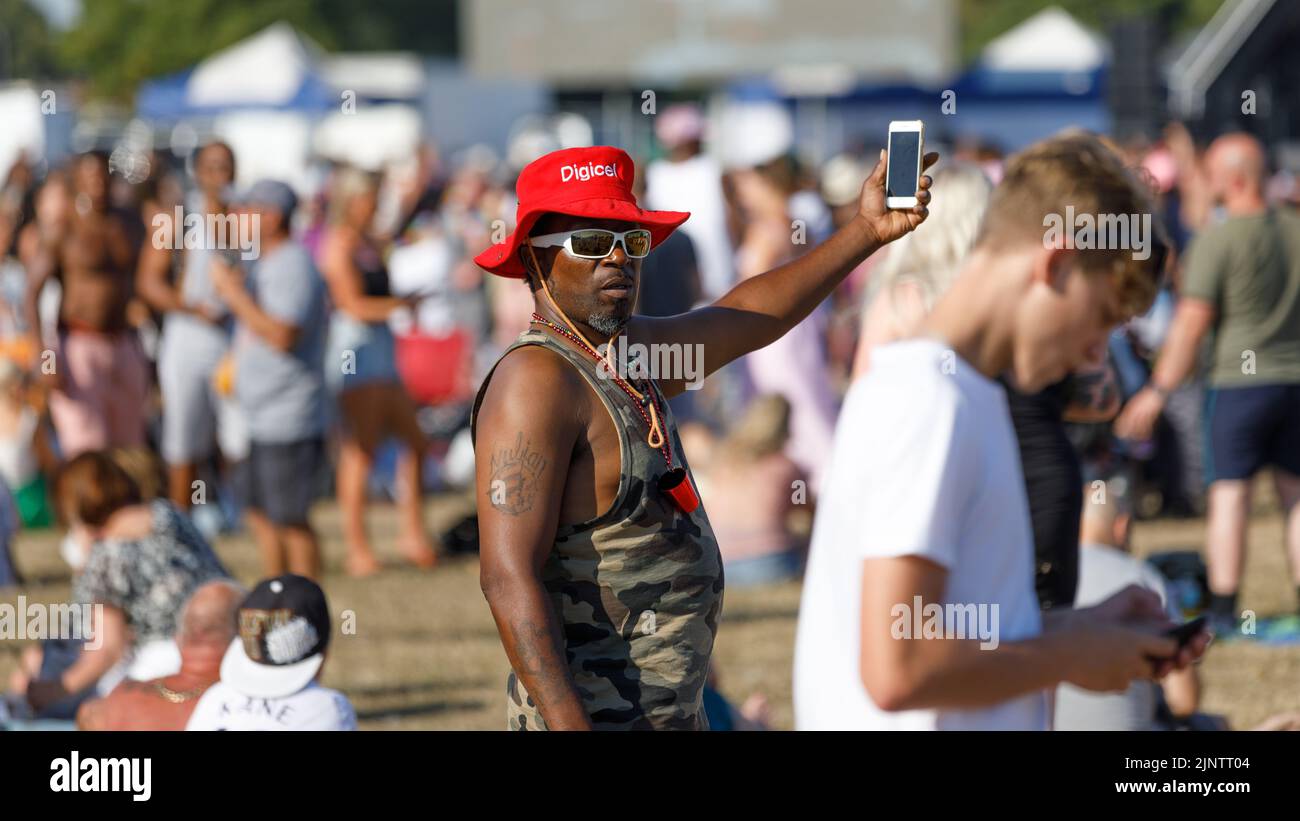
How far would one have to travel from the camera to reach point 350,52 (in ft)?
266

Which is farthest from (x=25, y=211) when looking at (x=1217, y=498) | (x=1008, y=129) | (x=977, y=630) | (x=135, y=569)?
(x=1008, y=129)

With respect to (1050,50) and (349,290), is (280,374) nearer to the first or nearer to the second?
(349,290)

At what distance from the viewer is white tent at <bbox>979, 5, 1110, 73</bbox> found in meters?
28.0

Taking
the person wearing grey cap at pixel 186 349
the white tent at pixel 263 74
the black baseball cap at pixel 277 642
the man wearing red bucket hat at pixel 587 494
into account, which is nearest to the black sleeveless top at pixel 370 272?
the person wearing grey cap at pixel 186 349

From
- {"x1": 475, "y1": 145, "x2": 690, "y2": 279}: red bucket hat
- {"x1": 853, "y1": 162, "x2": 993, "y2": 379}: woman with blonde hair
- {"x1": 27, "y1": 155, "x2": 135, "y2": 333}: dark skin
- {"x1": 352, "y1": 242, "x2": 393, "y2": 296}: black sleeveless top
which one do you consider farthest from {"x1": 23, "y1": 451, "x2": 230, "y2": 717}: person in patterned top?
{"x1": 352, "y1": 242, "x2": 393, "y2": 296}: black sleeveless top

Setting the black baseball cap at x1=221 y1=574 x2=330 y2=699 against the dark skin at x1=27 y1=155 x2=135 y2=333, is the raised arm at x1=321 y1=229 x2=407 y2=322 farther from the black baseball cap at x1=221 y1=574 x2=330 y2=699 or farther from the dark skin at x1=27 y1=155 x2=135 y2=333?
the black baseball cap at x1=221 y1=574 x2=330 y2=699

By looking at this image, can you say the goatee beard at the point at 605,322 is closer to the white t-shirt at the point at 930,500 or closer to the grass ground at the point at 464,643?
the white t-shirt at the point at 930,500

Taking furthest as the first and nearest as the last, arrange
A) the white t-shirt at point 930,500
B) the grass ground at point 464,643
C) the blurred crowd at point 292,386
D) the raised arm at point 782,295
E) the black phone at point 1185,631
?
the grass ground at point 464,643, the blurred crowd at point 292,386, the raised arm at point 782,295, the black phone at point 1185,631, the white t-shirt at point 930,500

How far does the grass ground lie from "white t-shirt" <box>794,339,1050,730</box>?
11.9ft

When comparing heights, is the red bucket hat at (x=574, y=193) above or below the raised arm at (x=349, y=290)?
below

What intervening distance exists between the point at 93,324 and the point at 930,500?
23.6 ft

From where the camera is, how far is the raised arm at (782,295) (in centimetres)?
323

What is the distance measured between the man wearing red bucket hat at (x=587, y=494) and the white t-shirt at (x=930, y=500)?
1.55ft
